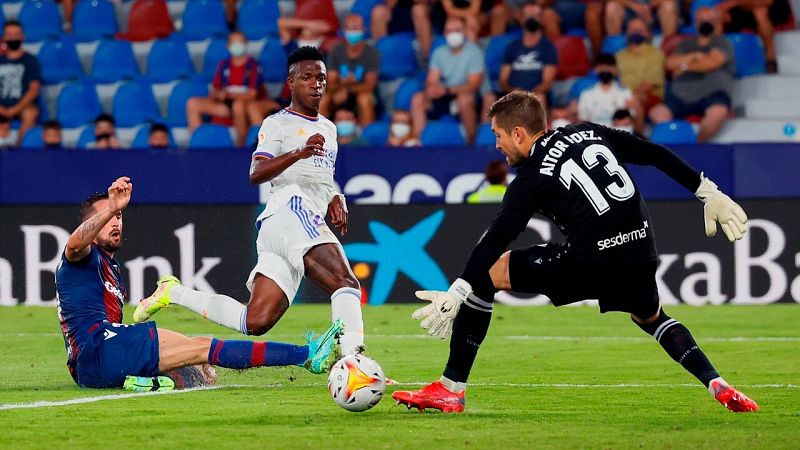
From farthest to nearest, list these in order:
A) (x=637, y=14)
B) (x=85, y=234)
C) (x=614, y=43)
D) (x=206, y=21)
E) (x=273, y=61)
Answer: (x=206, y=21)
(x=273, y=61)
(x=614, y=43)
(x=637, y=14)
(x=85, y=234)

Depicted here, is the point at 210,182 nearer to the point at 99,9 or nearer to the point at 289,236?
the point at 99,9

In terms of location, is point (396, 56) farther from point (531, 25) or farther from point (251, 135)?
point (251, 135)

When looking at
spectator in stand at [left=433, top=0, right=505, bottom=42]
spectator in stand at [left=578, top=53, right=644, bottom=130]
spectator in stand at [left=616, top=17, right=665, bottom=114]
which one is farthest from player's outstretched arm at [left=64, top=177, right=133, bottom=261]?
spectator in stand at [left=433, top=0, right=505, bottom=42]

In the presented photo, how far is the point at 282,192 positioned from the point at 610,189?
2.43 m

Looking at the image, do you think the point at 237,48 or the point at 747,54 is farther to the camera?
the point at 237,48

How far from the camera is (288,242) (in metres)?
8.75

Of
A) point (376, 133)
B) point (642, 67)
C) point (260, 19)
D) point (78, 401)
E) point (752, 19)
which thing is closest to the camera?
point (78, 401)

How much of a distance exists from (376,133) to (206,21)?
3.78m

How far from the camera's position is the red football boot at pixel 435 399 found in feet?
24.5

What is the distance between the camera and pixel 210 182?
16.7m

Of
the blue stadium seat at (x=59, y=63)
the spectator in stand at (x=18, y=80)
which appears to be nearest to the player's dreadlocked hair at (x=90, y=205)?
Answer: the spectator in stand at (x=18, y=80)

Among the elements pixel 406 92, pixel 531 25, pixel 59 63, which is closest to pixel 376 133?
pixel 406 92

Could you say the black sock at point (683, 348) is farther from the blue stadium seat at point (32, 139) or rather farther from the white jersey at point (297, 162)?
the blue stadium seat at point (32, 139)

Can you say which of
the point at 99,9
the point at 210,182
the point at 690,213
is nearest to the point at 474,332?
the point at 690,213
